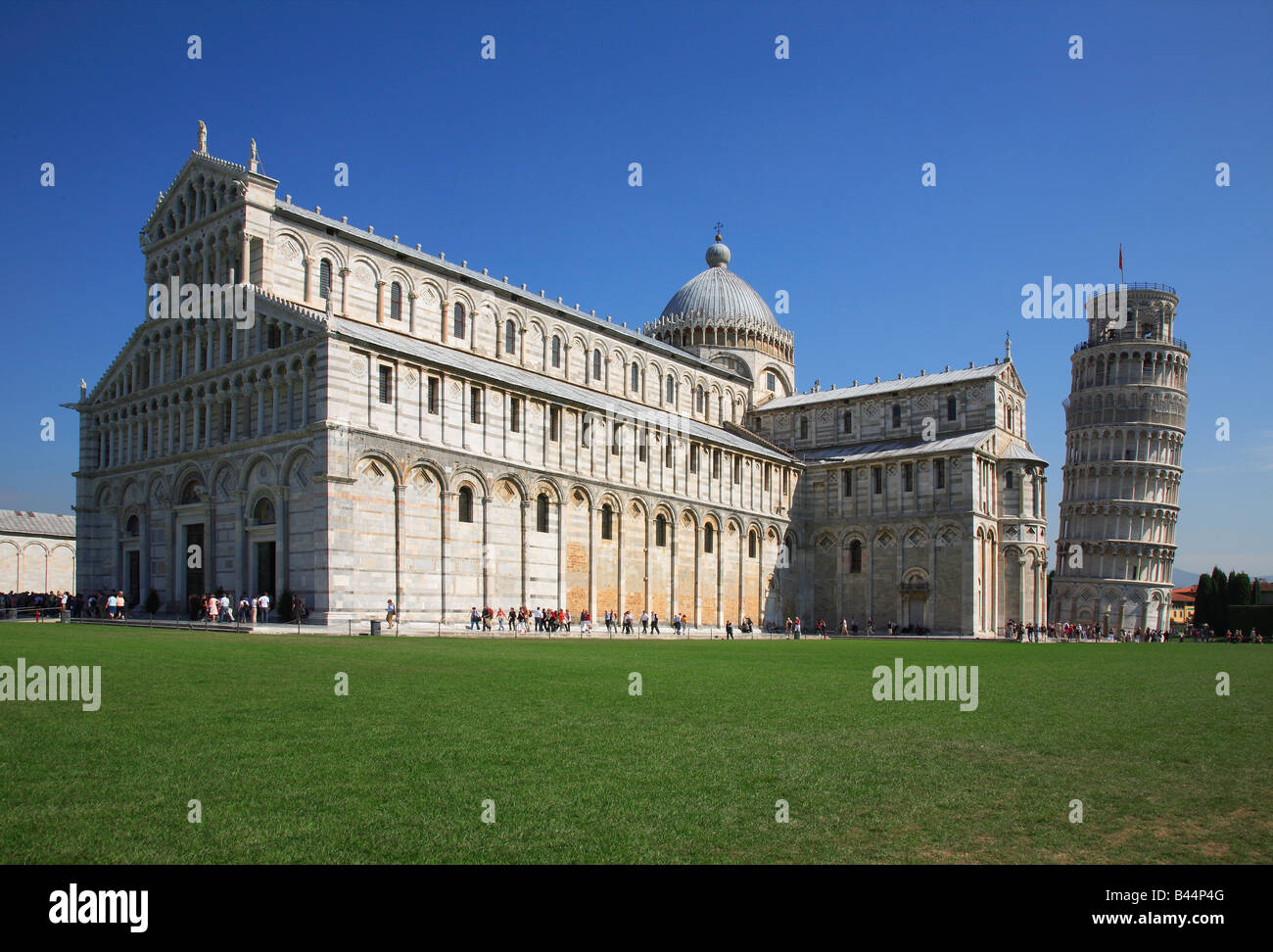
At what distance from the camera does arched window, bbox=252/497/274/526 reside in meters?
38.2

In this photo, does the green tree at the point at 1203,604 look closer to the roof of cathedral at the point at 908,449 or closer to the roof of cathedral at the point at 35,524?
the roof of cathedral at the point at 908,449

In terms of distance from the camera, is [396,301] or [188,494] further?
[396,301]

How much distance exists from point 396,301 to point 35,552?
42378 millimetres

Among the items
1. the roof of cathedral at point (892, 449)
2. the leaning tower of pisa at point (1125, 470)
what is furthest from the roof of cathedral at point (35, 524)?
the leaning tower of pisa at point (1125, 470)

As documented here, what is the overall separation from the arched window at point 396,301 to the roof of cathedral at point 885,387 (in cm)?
3163

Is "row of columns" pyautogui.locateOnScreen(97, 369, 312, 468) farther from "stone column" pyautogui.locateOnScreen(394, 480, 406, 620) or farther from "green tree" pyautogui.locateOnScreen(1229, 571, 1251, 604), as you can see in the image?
"green tree" pyautogui.locateOnScreen(1229, 571, 1251, 604)

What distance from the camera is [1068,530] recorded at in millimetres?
91062

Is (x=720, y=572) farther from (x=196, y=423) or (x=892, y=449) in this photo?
(x=196, y=423)

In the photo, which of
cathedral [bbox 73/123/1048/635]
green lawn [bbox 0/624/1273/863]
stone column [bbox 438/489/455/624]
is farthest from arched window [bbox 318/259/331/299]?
green lawn [bbox 0/624/1273/863]

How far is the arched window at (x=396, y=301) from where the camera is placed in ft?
152

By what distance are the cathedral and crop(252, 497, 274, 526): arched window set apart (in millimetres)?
159

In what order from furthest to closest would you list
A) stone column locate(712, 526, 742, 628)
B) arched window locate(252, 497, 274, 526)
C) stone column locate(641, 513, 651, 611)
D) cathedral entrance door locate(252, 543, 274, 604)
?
1. stone column locate(712, 526, 742, 628)
2. stone column locate(641, 513, 651, 611)
3. cathedral entrance door locate(252, 543, 274, 604)
4. arched window locate(252, 497, 274, 526)

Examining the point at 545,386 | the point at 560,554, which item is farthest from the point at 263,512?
the point at 545,386

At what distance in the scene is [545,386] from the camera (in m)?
47.6
